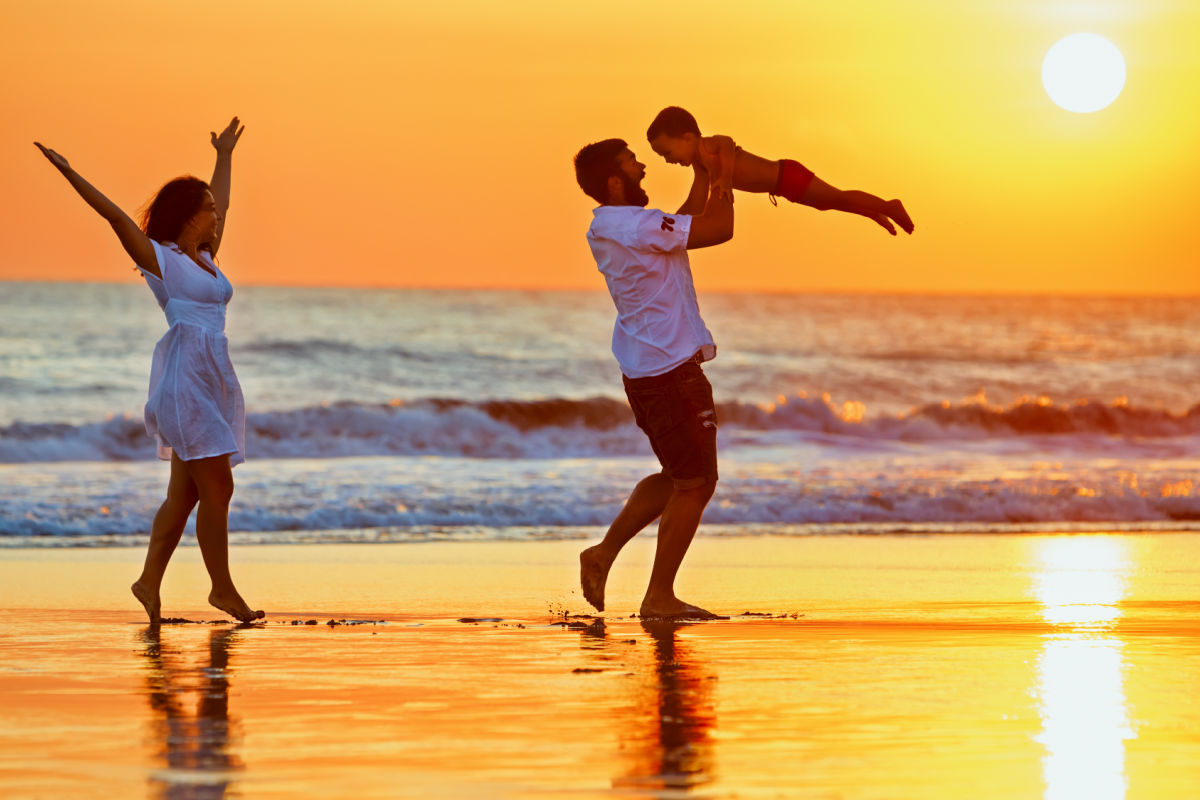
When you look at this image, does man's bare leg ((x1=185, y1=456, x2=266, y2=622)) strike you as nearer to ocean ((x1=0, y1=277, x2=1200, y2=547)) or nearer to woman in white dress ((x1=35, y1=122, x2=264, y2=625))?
woman in white dress ((x1=35, y1=122, x2=264, y2=625))

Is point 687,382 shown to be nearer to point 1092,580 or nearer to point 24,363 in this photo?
point 1092,580

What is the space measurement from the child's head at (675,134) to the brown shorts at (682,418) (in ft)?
2.50

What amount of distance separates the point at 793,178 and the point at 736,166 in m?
0.21

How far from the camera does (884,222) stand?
20.8ft

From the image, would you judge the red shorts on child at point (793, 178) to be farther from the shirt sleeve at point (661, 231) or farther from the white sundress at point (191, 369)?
the white sundress at point (191, 369)

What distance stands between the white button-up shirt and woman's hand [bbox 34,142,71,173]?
1.88m

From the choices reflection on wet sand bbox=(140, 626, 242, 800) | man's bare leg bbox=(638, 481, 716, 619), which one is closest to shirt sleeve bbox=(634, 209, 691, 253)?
man's bare leg bbox=(638, 481, 716, 619)

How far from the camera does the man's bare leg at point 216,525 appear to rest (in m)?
6.52

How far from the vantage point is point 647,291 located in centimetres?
634

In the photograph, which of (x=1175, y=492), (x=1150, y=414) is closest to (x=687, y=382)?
(x=1175, y=492)

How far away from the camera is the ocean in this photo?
42.1 ft

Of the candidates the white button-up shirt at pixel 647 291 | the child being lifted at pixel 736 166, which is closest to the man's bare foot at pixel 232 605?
the white button-up shirt at pixel 647 291

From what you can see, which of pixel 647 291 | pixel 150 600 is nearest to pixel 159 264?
pixel 150 600

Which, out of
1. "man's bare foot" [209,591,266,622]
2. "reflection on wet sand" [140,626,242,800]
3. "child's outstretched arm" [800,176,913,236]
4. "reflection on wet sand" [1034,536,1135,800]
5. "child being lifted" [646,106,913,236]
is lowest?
"reflection on wet sand" [1034,536,1135,800]
